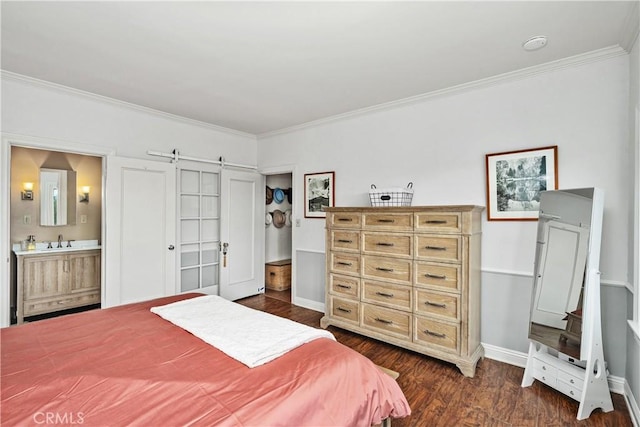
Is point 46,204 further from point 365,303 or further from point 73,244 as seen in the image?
point 365,303

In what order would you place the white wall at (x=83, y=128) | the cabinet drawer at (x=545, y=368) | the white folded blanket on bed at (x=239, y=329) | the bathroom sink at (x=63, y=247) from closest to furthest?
the white folded blanket on bed at (x=239, y=329) < the cabinet drawer at (x=545, y=368) < the white wall at (x=83, y=128) < the bathroom sink at (x=63, y=247)

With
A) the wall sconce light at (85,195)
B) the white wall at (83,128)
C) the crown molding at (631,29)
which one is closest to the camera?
the crown molding at (631,29)

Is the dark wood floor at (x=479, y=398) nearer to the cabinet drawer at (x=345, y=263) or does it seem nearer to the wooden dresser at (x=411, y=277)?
the wooden dresser at (x=411, y=277)

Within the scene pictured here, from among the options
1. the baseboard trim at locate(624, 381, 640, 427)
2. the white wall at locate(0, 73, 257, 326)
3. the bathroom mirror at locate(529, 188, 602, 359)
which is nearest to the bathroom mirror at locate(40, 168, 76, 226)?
the white wall at locate(0, 73, 257, 326)

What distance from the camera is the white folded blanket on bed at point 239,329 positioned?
5.17ft

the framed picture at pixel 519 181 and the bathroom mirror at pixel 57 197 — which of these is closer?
the framed picture at pixel 519 181

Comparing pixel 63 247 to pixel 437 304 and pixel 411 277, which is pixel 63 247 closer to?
pixel 411 277

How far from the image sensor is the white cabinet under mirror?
6.93ft

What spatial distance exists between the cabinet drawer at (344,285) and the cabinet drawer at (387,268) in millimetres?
180

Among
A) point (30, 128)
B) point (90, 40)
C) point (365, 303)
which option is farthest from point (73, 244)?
point (365, 303)

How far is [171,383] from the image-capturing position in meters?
1.30

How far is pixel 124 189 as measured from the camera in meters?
3.55

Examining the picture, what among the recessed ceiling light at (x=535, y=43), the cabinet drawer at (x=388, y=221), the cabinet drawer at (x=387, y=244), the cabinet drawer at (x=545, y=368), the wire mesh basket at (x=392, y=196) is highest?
the recessed ceiling light at (x=535, y=43)

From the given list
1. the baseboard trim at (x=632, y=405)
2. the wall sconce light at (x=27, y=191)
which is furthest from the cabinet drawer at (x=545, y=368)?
the wall sconce light at (x=27, y=191)
